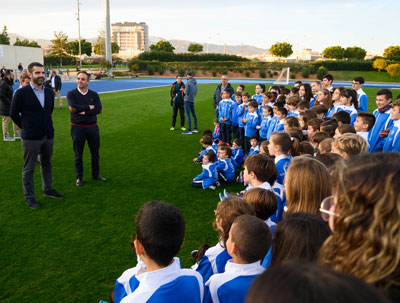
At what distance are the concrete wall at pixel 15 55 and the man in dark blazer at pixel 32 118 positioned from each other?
42.3 metres

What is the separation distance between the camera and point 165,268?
1961 mm

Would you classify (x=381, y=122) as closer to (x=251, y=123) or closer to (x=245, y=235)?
(x=251, y=123)

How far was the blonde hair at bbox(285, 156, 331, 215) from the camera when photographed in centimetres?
255

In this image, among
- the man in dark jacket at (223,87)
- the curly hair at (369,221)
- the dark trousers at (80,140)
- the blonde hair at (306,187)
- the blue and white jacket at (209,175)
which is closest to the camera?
the curly hair at (369,221)

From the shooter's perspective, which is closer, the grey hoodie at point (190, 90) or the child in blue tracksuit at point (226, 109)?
the child in blue tracksuit at point (226, 109)

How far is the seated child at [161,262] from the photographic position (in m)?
1.89

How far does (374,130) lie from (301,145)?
238cm

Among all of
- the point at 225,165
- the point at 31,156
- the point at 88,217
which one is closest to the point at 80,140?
the point at 31,156

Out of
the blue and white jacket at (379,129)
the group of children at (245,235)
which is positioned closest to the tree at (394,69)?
the blue and white jacket at (379,129)

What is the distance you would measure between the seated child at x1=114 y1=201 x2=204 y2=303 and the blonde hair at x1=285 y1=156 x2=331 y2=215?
0.98 metres

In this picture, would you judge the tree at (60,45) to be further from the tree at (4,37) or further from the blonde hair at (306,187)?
the blonde hair at (306,187)

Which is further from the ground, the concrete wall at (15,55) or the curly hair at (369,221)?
the concrete wall at (15,55)

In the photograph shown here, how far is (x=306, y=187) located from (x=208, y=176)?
12.9 feet

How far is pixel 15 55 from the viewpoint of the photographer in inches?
1686
